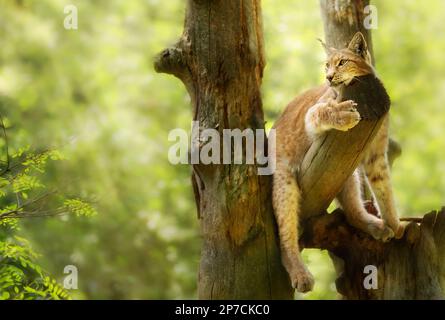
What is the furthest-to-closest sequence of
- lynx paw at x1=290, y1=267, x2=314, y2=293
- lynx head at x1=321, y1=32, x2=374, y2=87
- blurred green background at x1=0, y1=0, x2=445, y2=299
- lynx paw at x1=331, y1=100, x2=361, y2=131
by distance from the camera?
blurred green background at x1=0, y1=0, x2=445, y2=299
lynx paw at x1=290, y1=267, x2=314, y2=293
lynx head at x1=321, y1=32, x2=374, y2=87
lynx paw at x1=331, y1=100, x2=361, y2=131

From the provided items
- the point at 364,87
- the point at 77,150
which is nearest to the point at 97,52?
the point at 77,150

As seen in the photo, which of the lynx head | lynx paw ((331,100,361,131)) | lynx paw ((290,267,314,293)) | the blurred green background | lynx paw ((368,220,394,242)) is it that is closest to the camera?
lynx paw ((331,100,361,131))

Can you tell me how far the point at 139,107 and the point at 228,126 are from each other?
9.17 meters

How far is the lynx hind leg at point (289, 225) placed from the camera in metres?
5.77

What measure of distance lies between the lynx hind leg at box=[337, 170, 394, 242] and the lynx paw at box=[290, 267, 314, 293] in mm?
925

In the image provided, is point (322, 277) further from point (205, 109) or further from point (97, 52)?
point (97, 52)

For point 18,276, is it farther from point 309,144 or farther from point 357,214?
point 357,214

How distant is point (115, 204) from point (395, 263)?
7261 millimetres

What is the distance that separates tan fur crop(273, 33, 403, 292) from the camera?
17.9 ft

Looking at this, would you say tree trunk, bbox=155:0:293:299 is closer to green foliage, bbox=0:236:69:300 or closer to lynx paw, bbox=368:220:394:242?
lynx paw, bbox=368:220:394:242

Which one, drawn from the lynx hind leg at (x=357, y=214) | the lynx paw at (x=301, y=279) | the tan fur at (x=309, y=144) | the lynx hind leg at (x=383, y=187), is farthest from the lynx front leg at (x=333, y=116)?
the lynx paw at (x=301, y=279)

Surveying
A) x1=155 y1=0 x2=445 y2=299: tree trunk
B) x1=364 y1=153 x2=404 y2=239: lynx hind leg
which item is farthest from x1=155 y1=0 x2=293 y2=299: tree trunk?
x1=364 y1=153 x2=404 y2=239: lynx hind leg

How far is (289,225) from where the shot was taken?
5918mm

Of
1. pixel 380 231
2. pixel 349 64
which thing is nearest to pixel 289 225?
pixel 380 231
